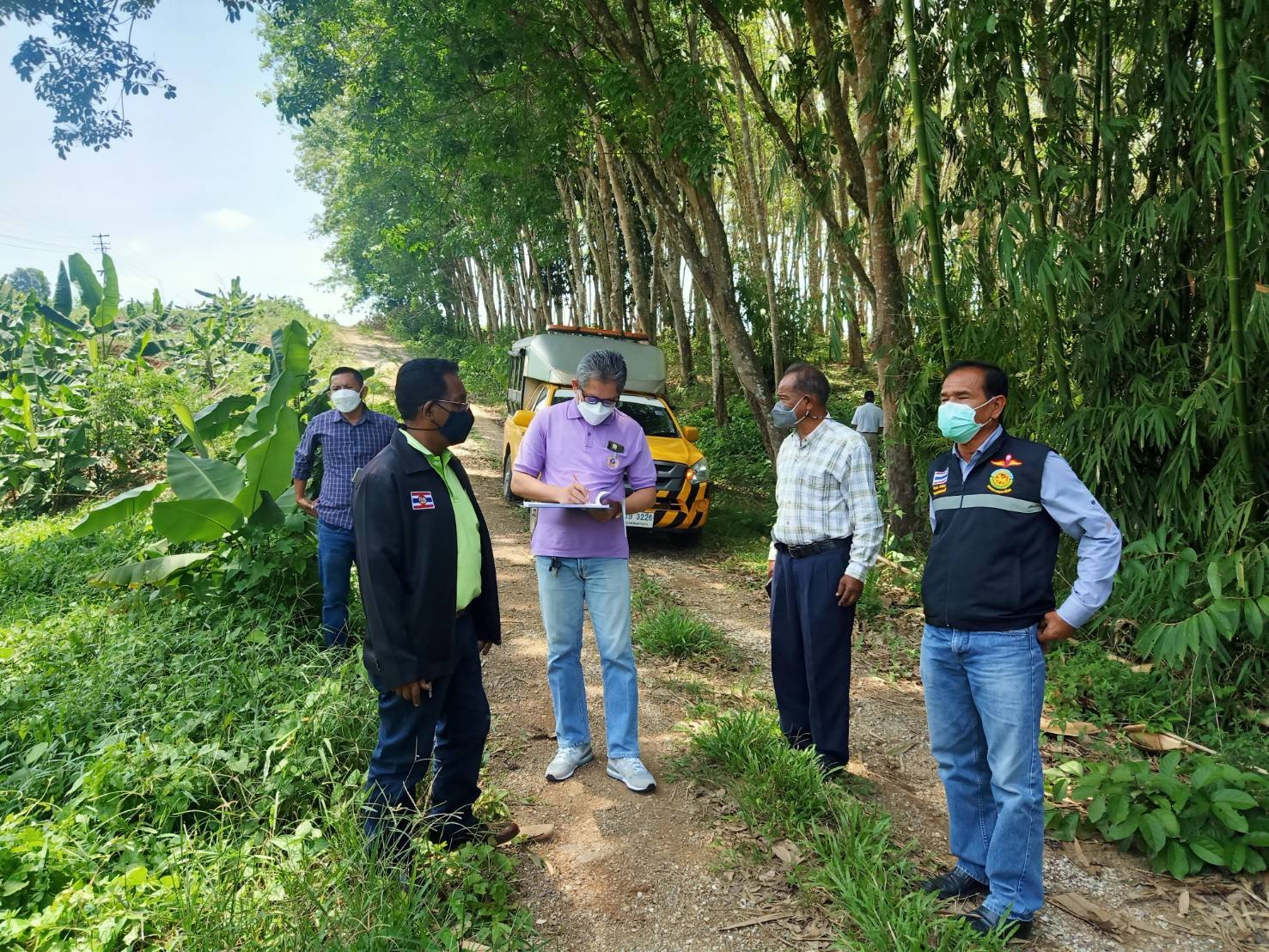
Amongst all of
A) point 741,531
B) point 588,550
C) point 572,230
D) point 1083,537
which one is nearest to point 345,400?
point 588,550

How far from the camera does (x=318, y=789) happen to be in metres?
3.37

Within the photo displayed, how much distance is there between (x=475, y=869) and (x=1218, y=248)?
4.71 metres

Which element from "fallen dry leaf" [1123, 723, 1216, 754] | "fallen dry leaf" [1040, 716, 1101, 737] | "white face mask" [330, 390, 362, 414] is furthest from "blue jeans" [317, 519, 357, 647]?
"fallen dry leaf" [1123, 723, 1216, 754]

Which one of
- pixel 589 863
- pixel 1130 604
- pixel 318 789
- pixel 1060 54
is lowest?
pixel 589 863

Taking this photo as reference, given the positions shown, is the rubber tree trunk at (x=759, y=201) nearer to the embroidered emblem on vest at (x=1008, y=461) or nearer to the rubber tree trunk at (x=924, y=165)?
the rubber tree trunk at (x=924, y=165)

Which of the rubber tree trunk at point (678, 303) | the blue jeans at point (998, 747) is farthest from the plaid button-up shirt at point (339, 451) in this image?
the rubber tree trunk at point (678, 303)

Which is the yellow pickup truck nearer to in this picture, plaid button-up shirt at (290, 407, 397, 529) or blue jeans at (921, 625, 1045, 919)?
plaid button-up shirt at (290, 407, 397, 529)

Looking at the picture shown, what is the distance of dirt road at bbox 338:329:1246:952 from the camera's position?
9.30 ft

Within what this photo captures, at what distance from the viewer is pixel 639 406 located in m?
9.24

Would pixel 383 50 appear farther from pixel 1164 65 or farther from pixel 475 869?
pixel 475 869

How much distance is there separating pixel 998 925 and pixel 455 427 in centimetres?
263

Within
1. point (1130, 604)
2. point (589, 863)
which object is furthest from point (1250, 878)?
point (589, 863)

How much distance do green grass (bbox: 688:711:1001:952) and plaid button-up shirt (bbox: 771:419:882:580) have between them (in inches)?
38.8

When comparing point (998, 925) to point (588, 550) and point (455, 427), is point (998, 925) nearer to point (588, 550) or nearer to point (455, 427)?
point (588, 550)
